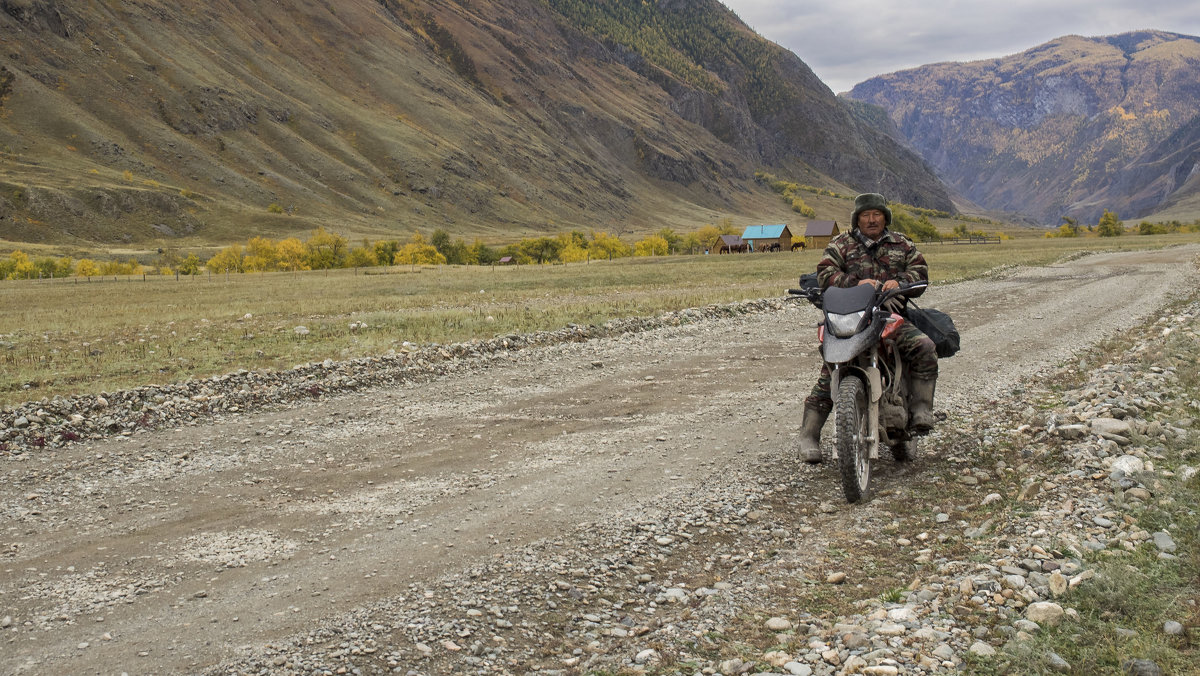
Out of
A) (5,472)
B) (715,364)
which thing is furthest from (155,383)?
(715,364)

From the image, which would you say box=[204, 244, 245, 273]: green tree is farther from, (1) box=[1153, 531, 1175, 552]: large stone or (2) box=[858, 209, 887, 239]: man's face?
(1) box=[1153, 531, 1175, 552]: large stone

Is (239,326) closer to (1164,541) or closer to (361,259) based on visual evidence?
(1164,541)

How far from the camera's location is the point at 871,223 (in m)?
8.55

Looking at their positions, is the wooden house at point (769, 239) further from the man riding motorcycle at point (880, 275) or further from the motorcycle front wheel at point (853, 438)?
the motorcycle front wheel at point (853, 438)

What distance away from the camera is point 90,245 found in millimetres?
135000

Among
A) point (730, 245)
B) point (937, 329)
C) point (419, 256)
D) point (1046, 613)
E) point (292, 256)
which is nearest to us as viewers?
point (1046, 613)

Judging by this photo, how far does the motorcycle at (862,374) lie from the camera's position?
7.48 meters

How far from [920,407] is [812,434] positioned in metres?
1.18

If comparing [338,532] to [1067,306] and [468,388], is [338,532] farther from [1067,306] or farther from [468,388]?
[1067,306]

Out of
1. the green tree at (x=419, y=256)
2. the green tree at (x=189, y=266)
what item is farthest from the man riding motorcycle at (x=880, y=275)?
the green tree at (x=419, y=256)

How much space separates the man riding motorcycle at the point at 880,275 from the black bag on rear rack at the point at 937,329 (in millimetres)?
191

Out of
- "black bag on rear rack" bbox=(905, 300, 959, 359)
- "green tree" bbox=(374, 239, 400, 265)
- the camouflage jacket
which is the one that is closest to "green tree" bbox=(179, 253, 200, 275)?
"green tree" bbox=(374, 239, 400, 265)

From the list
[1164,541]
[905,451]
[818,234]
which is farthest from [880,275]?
[818,234]

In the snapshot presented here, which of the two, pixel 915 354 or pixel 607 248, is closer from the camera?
pixel 915 354
